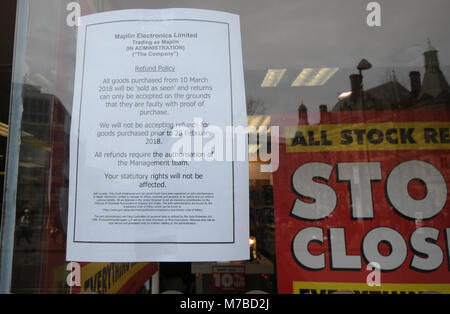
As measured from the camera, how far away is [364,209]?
153 centimetres

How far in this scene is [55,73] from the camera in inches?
48.3

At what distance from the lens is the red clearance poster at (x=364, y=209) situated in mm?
1451

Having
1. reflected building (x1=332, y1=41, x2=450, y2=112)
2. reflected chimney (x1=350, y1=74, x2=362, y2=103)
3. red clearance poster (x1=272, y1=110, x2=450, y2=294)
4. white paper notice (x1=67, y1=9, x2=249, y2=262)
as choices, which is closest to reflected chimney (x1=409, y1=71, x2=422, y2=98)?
reflected building (x1=332, y1=41, x2=450, y2=112)

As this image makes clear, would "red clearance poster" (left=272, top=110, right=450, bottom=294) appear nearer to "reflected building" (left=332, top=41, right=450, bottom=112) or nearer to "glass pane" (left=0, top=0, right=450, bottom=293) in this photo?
"glass pane" (left=0, top=0, right=450, bottom=293)

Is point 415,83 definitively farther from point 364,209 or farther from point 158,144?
point 158,144

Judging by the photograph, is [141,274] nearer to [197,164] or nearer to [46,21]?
[197,164]

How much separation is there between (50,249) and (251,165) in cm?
87

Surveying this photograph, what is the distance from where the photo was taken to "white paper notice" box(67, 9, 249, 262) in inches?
41.1

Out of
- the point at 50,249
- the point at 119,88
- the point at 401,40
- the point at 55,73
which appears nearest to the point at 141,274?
the point at 50,249

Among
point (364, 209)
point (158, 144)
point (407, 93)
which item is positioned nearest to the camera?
point (158, 144)

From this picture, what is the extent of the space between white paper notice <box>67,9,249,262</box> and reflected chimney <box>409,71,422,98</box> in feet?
3.95

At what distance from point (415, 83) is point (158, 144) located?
1.60 m

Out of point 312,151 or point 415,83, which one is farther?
point 415,83

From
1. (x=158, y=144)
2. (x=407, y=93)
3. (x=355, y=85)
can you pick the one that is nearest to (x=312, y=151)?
(x=355, y=85)
